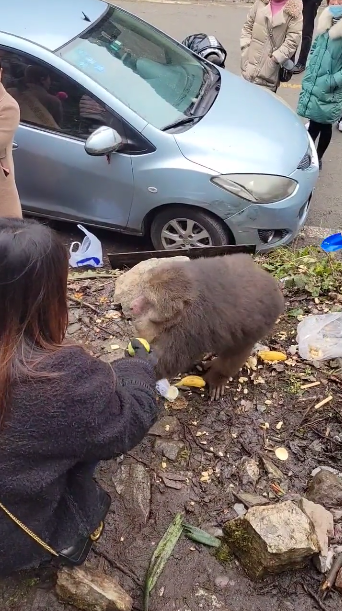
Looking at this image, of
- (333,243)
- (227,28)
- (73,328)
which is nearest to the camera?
(73,328)

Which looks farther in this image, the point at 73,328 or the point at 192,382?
the point at 73,328

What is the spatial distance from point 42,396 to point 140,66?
4.49m

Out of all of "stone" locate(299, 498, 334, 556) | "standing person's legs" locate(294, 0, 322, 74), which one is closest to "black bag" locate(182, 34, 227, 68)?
"standing person's legs" locate(294, 0, 322, 74)

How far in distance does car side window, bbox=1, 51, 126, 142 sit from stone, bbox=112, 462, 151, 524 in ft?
9.92

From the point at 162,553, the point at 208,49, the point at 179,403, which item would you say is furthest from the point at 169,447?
the point at 208,49

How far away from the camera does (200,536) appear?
2.78 meters

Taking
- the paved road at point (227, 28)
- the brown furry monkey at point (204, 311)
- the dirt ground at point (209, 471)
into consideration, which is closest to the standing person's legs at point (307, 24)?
the paved road at point (227, 28)

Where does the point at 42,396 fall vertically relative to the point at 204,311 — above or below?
above

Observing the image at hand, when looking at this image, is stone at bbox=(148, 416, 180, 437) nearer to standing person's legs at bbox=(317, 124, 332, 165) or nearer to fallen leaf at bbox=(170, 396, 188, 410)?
fallen leaf at bbox=(170, 396, 188, 410)

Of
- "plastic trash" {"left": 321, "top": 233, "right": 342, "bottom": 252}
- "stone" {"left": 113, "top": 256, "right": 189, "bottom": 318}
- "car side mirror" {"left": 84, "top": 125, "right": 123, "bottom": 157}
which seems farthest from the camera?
"plastic trash" {"left": 321, "top": 233, "right": 342, "bottom": 252}

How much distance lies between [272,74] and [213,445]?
534cm

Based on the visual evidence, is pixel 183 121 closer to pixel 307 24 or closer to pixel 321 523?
pixel 321 523

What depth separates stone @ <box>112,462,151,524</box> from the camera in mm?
2900

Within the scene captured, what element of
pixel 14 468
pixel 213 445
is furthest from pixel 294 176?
pixel 14 468
